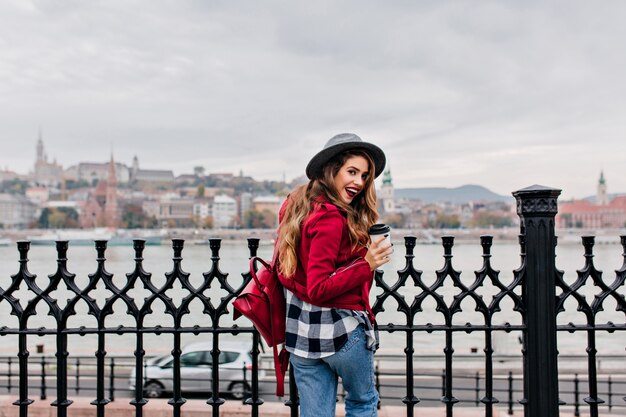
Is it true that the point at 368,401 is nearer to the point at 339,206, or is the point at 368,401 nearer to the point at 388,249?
the point at 388,249

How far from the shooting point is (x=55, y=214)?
12362 cm

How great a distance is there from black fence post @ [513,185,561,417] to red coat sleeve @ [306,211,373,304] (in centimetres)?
116

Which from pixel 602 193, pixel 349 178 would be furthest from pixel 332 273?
pixel 602 193

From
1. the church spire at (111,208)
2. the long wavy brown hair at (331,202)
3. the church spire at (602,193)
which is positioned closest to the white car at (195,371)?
the long wavy brown hair at (331,202)

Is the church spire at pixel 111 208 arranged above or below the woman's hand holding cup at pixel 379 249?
above

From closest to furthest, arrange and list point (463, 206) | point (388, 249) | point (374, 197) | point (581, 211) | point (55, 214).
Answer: point (388, 249) < point (374, 197) < point (55, 214) < point (581, 211) < point (463, 206)

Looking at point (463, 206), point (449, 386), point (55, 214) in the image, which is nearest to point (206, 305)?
point (449, 386)

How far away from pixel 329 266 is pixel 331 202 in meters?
0.30

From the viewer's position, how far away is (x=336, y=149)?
96.3 inches

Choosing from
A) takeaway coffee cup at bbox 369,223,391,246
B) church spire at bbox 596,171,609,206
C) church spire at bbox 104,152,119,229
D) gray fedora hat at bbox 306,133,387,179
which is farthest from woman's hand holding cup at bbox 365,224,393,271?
church spire at bbox 596,171,609,206

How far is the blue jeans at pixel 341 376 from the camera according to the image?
93.7 inches

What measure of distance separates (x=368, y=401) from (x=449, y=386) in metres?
0.70

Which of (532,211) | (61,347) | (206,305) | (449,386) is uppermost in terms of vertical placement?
(532,211)

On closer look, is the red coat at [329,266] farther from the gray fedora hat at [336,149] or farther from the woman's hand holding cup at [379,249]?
the gray fedora hat at [336,149]
